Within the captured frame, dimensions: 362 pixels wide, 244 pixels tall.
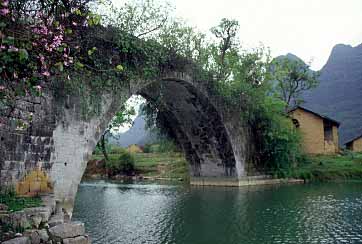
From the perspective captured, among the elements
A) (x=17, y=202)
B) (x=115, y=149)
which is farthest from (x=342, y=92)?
(x=17, y=202)

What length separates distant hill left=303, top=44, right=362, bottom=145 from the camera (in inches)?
2542

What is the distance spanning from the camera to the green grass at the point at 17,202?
21.4 ft

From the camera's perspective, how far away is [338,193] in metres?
17.5

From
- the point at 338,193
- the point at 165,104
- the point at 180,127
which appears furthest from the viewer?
the point at 180,127

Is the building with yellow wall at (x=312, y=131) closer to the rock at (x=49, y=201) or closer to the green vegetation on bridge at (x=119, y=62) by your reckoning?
the green vegetation on bridge at (x=119, y=62)

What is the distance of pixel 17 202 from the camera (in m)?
7.14

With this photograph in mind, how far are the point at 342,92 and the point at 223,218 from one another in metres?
79.1

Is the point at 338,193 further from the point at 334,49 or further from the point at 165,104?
the point at 334,49

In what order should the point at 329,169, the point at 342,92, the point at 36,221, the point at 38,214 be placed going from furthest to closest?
the point at 342,92, the point at 329,169, the point at 38,214, the point at 36,221

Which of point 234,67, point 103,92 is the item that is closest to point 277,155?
point 234,67

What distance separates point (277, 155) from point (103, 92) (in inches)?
631

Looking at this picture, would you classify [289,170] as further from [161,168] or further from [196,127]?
[161,168]

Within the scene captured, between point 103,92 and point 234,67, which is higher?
point 234,67

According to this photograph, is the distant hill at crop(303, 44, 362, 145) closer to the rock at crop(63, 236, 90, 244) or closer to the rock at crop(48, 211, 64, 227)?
the rock at crop(48, 211, 64, 227)
